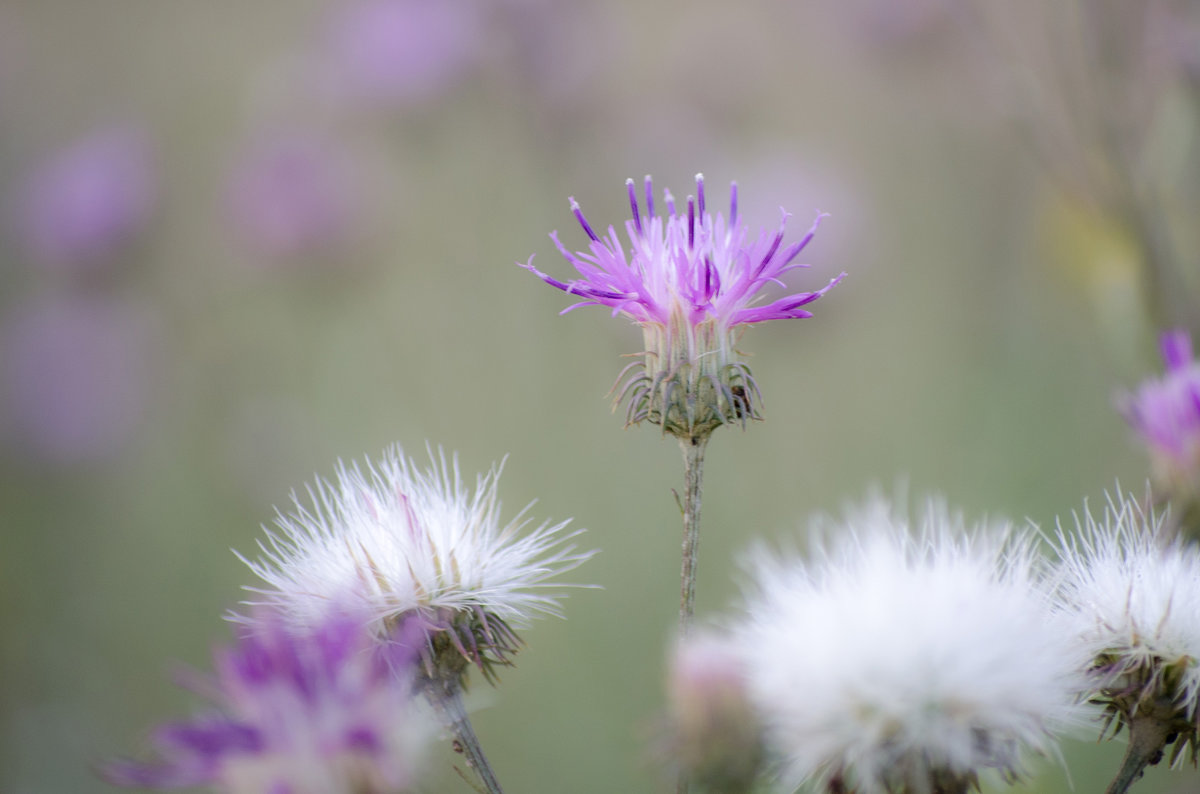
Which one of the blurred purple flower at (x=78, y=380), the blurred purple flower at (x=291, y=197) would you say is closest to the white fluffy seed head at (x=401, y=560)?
the blurred purple flower at (x=291, y=197)

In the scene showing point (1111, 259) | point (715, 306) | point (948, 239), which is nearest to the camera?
point (715, 306)

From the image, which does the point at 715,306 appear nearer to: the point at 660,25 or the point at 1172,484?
the point at 1172,484

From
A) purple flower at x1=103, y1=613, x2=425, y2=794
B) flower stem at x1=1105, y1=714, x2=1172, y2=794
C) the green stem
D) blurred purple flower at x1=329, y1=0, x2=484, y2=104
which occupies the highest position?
blurred purple flower at x1=329, y1=0, x2=484, y2=104

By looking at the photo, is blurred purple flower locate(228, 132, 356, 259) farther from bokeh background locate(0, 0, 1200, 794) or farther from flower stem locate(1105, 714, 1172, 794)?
flower stem locate(1105, 714, 1172, 794)

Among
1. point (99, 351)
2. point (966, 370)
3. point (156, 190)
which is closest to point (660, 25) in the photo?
point (966, 370)

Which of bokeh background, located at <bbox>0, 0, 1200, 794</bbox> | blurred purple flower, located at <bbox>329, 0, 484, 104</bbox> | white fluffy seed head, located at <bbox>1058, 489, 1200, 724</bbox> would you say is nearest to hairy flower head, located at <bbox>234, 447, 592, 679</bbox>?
white fluffy seed head, located at <bbox>1058, 489, 1200, 724</bbox>

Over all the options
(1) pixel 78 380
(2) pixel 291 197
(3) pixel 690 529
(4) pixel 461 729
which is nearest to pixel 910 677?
(3) pixel 690 529
